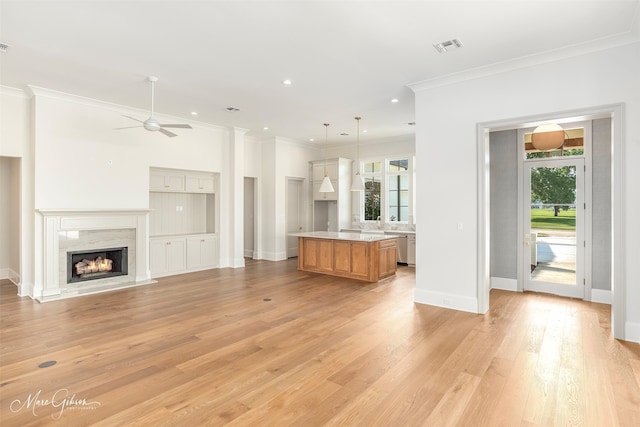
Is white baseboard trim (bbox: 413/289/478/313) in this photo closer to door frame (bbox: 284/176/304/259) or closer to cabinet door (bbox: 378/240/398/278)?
cabinet door (bbox: 378/240/398/278)

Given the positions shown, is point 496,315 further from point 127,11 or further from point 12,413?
point 127,11

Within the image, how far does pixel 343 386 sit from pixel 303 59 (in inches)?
141

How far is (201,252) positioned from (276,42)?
5257 millimetres

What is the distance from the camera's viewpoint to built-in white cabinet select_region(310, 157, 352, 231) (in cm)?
958

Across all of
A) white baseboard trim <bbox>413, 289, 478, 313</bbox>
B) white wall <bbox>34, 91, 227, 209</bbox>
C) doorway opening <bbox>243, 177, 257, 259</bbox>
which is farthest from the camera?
doorway opening <bbox>243, 177, 257, 259</bbox>

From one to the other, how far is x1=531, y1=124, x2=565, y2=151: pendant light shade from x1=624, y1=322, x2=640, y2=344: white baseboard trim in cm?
281

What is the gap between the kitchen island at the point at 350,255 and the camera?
648 centimetres

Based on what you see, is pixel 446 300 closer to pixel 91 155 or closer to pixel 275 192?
pixel 275 192

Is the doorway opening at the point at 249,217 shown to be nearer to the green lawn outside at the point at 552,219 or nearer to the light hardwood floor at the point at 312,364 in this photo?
the light hardwood floor at the point at 312,364

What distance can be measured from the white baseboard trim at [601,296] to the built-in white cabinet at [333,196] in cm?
579

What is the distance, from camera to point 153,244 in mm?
6832

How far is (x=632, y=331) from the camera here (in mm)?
3547

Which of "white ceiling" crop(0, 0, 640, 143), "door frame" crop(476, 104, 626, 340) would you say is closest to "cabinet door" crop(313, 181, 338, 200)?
"white ceiling" crop(0, 0, 640, 143)

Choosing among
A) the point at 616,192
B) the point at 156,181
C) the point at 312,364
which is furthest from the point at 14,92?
the point at 616,192
